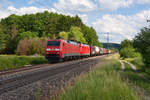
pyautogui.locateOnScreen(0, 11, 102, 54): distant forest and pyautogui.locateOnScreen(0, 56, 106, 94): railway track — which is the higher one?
Answer: pyautogui.locateOnScreen(0, 11, 102, 54): distant forest

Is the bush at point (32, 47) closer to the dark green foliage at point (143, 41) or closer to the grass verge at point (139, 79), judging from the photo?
the dark green foliage at point (143, 41)

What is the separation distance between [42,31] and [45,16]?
9.55 meters

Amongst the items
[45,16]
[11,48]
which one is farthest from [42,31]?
[11,48]

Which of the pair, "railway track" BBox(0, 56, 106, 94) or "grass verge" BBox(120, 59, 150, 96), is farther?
"grass verge" BBox(120, 59, 150, 96)

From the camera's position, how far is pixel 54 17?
101 meters

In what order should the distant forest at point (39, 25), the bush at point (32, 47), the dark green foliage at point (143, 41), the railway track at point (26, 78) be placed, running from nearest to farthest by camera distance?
the railway track at point (26, 78), the dark green foliage at point (143, 41), the bush at point (32, 47), the distant forest at point (39, 25)

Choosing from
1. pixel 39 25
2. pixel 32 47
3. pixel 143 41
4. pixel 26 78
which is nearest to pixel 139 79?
pixel 143 41

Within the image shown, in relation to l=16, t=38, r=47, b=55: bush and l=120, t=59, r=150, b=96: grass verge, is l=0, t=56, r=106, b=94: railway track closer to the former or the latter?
l=120, t=59, r=150, b=96: grass verge

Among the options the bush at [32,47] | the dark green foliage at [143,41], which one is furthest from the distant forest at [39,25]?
the dark green foliage at [143,41]

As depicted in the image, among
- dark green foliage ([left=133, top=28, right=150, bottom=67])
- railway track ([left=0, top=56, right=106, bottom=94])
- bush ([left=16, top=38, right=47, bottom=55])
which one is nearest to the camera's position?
railway track ([left=0, top=56, right=106, bottom=94])

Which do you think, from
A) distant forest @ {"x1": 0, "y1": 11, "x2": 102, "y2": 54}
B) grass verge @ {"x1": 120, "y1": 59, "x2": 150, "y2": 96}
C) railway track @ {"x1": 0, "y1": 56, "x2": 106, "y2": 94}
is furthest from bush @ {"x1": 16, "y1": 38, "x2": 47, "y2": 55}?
distant forest @ {"x1": 0, "y1": 11, "x2": 102, "y2": 54}

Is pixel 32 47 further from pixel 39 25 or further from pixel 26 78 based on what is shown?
pixel 39 25

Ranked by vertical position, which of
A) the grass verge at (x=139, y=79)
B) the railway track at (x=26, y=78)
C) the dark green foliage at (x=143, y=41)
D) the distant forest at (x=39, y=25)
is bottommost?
the grass verge at (x=139, y=79)

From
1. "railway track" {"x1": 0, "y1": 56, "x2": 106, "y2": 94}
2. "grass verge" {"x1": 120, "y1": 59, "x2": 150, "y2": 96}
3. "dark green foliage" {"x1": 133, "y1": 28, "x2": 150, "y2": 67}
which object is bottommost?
"grass verge" {"x1": 120, "y1": 59, "x2": 150, "y2": 96}
